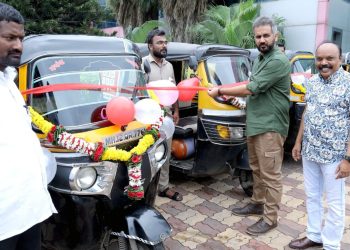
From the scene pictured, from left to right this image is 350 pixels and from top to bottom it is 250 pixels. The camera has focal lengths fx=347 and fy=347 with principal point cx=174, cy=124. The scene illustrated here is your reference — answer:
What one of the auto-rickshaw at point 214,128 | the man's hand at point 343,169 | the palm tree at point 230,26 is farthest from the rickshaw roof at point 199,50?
the palm tree at point 230,26

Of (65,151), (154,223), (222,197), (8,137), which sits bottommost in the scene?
(222,197)

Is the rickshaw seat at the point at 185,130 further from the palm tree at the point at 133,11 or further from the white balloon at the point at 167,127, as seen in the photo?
the palm tree at the point at 133,11

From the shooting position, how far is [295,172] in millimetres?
5535

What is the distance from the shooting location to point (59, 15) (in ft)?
41.4

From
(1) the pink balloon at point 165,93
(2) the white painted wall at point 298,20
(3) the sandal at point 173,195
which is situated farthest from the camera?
(2) the white painted wall at point 298,20

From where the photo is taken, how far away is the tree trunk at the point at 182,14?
13094 millimetres

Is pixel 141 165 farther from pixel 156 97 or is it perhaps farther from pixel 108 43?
pixel 108 43

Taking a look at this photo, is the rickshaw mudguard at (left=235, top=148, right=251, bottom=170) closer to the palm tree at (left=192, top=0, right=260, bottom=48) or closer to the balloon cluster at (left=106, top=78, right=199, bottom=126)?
the balloon cluster at (left=106, top=78, right=199, bottom=126)

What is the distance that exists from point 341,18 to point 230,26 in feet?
15.2

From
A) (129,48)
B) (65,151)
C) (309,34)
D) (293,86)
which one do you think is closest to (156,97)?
(129,48)

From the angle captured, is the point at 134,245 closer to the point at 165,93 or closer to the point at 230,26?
the point at 165,93

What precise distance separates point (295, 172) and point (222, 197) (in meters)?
1.65

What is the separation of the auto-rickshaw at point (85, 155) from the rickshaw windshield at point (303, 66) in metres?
3.98

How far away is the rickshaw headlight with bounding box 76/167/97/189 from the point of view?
2.36 meters
